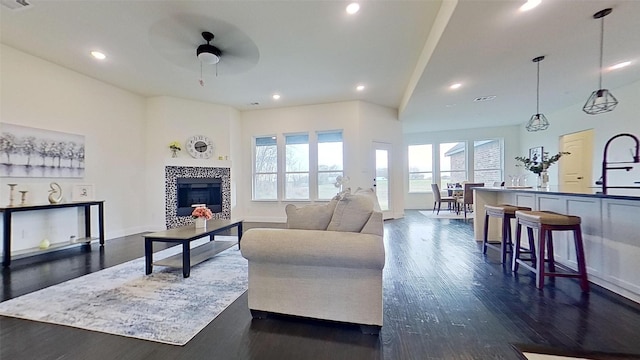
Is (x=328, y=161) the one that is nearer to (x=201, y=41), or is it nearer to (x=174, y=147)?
(x=174, y=147)

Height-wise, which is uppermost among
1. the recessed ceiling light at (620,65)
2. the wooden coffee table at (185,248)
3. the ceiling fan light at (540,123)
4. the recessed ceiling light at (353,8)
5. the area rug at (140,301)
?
the recessed ceiling light at (353,8)

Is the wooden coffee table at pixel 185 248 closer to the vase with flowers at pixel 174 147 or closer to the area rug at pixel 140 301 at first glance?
the area rug at pixel 140 301

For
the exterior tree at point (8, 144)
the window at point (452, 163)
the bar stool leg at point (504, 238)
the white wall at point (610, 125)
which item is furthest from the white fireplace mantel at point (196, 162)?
the white wall at point (610, 125)

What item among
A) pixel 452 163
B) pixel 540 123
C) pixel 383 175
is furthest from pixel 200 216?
pixel 452 163

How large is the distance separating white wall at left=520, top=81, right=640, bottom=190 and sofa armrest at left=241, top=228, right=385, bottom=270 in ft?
20.5

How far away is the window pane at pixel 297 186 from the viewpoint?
273 inches

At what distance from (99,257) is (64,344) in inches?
99.8

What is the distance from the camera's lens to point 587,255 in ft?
8.66

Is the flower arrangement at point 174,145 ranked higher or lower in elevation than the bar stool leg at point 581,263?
higher

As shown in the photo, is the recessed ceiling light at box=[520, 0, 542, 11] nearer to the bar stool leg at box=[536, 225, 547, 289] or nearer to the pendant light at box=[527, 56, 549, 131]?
the pendant light at box=[527, 56, 549, 131]

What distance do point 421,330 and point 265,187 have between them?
19.4 feet

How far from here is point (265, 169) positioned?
7211 mm

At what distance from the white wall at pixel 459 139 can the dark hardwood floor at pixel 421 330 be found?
19.1 ft

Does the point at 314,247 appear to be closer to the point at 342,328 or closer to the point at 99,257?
the point at 342,328
